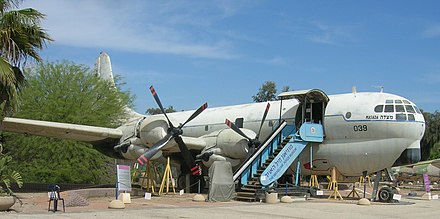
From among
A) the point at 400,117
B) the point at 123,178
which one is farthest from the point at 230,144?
the point at 400,117

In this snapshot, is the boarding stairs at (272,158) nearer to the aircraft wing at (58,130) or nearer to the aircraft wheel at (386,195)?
the aircraft wheel at (386,195)

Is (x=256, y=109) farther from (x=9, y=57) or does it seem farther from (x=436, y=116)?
(x=436, y=116)

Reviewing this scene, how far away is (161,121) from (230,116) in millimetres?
3975

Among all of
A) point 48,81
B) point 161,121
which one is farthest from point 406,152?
point 48,81

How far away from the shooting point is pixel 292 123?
21.3 metres

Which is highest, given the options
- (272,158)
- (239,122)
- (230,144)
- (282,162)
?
(239,122)

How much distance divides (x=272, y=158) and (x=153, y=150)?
4.83 metres

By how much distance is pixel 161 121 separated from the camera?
2180 centimetres

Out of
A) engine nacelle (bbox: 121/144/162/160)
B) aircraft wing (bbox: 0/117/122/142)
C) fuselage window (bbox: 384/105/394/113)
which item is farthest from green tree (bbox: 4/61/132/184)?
fuselage window (bbox: 384/105/394/113)

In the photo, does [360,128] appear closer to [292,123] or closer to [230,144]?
[292,123]

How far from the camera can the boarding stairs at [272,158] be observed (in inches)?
762

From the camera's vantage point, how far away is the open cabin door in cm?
2050

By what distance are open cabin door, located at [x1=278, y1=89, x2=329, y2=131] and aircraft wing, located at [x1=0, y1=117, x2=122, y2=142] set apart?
7987mm

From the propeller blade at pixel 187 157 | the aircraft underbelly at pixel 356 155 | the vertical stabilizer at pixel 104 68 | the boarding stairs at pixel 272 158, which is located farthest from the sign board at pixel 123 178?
the vertical stabilizer at pixel 104 68
